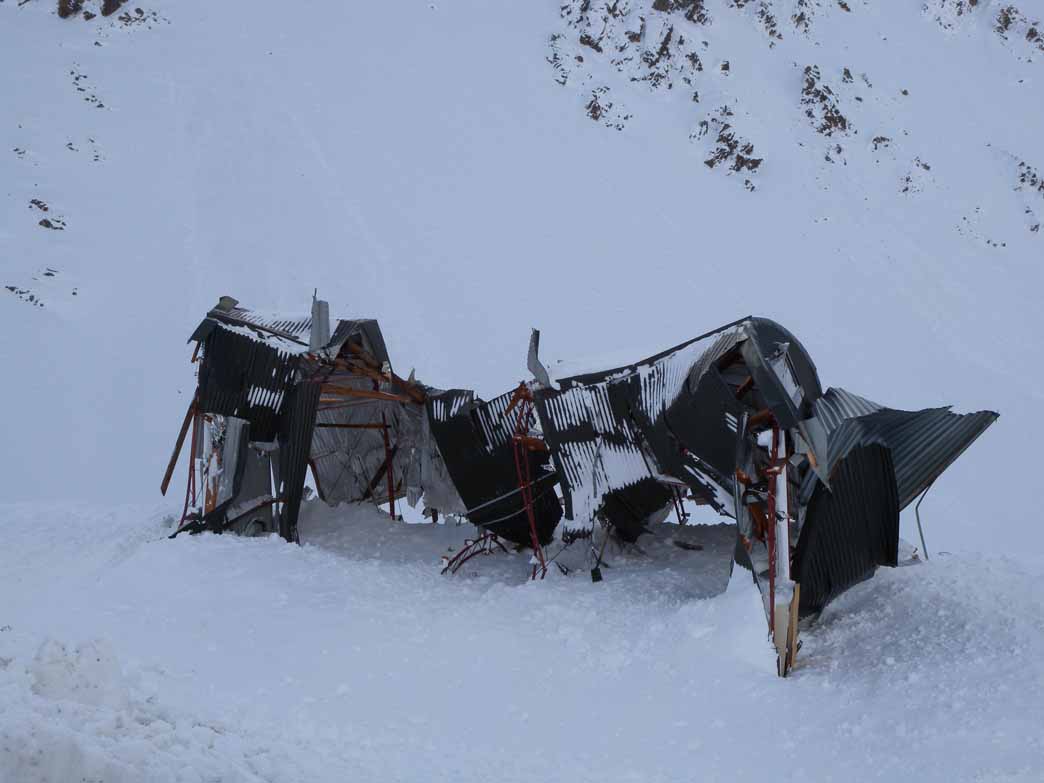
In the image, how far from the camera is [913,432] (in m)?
8.75

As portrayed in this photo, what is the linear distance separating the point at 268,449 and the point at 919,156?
30.7 m

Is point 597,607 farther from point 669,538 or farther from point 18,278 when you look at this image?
point 18,278

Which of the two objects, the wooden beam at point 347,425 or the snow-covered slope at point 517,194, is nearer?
the wooden beam at point 347,425

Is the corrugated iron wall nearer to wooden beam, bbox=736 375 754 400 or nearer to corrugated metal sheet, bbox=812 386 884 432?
wooden beam, bbox=736 375 754 400

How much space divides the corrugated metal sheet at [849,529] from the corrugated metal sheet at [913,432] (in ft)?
0.69

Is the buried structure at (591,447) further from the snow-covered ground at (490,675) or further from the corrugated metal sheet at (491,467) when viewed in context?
the snow-covered ground at (490,675)

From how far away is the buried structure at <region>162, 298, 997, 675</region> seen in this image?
7832 millimetres

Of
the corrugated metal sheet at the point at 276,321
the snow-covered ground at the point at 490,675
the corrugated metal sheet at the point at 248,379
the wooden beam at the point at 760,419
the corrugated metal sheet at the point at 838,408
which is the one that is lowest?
the snow-covered ground at the point at 490,675

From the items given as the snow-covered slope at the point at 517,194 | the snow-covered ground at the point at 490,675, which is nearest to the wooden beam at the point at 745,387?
the snow-covered ground at the point at 490,675

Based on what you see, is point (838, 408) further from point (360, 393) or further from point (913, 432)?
point (360, 393)

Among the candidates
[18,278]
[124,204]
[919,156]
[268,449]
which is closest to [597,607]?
[268,449]

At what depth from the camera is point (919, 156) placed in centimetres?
3459

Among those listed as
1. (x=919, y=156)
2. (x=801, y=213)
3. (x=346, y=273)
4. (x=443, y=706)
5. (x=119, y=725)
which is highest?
(x=919, y=156)

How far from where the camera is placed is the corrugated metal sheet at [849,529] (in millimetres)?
7797
